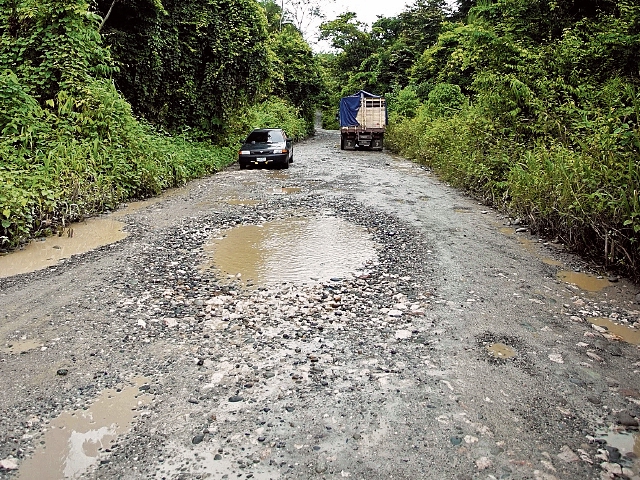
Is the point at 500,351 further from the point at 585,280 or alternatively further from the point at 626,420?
the point at 585,280

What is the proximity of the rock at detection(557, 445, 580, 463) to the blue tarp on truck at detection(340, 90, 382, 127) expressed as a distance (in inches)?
980

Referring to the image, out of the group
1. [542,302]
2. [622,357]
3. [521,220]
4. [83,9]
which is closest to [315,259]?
[542,302]

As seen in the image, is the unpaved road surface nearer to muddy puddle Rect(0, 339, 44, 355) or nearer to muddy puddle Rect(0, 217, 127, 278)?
muddy puddle Rect(0, 339, 44, 355)

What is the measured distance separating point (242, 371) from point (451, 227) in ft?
19.6

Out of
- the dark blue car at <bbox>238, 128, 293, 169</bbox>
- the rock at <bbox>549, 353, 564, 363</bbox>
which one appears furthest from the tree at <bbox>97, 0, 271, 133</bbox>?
the rock at <bbox>549, 353, 564, 363</bbox>

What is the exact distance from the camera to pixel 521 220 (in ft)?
31.1

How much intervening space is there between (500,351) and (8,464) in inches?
144

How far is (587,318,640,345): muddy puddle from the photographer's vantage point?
4699 millimetres

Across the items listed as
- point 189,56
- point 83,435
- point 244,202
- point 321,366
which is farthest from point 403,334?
point 189,56

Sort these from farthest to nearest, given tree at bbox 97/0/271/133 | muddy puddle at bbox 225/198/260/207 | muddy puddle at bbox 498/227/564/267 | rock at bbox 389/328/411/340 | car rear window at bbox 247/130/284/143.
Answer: car rear window at bbox 247/130/284/143
tree at bbox 97/0/271/133
muddy puddle at bbox 225/198/260/207
muddy puddle at bbox 498/227/564/267
rock at bbox 389/328/411/340

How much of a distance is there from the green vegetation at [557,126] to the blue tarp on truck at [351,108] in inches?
284

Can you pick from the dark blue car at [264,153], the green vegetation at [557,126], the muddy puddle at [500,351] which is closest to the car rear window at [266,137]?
the dark blue car at [264,153]

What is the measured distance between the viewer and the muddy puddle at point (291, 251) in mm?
6434

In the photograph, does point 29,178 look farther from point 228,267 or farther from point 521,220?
point 521,220
